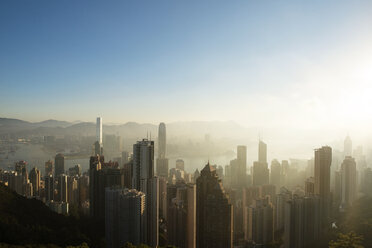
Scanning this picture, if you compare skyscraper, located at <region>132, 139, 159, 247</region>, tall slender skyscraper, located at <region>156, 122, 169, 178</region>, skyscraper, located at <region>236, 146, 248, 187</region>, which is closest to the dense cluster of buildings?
skyscraper, located at <region>132, 139, 159, 247</region>

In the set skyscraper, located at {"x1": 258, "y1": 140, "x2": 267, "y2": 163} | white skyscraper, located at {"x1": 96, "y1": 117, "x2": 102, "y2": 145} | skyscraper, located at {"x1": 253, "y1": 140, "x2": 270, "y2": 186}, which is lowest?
skyscraper, located at {"x1": 253, "y1": 140, "x2": 270, "y2": 186}

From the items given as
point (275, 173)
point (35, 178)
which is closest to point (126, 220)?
point (35, 178)

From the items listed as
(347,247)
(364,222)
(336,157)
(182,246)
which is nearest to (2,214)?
(182,246)

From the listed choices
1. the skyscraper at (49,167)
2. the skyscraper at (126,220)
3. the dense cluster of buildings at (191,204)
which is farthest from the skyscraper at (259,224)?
the skyscraper at (49,167)

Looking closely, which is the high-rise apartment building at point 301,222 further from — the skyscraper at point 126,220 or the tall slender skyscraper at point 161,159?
the tall slender skyscraper at point 161,159

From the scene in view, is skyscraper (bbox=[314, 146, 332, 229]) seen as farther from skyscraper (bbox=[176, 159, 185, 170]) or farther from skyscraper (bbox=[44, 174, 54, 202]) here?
skyscraper (bbox=[44, 174, 54, 202])

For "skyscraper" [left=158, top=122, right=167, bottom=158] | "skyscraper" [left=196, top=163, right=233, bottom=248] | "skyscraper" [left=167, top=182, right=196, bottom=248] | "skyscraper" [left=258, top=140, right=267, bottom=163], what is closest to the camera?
"skyscraper" [left=196, top=163, right=233, bottom=248]

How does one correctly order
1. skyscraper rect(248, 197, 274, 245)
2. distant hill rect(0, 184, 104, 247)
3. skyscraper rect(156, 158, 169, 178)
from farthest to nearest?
1. skyscraper rect(156, 158, 169, 178)
2. skyscraper rect(248, 197, 274, 245)
3. distant hill rect(0, 184, 104, 247)

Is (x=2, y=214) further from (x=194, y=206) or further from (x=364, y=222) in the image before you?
(x=364, y=222)
